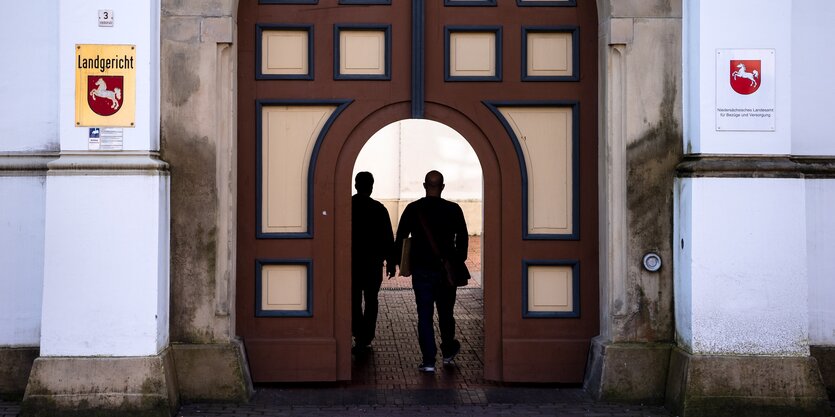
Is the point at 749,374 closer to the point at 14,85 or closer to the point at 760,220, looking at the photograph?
the point at 760,220

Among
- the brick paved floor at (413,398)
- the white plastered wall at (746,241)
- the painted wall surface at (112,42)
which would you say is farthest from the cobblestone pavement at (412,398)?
the painted wall surface at (112,42)

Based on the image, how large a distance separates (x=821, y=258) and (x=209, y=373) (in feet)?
15.9

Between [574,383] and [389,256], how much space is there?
2543mm

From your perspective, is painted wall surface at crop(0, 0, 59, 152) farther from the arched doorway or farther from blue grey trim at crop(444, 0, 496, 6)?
blue grey trim at crop(444, 0, 496, 6)

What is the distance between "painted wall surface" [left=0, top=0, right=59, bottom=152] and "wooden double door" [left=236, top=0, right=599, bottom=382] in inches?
56.7

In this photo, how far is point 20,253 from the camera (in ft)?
27.4

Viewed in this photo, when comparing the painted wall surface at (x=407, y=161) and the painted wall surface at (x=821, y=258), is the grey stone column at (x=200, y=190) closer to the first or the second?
the painted wall surface at (x=821, y=258)

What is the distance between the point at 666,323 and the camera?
8.44 m

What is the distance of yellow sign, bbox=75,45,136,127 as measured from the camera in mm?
7973

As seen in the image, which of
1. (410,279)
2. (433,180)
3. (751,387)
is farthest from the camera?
(410,279)

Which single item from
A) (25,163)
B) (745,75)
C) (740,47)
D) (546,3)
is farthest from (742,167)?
(25,163)

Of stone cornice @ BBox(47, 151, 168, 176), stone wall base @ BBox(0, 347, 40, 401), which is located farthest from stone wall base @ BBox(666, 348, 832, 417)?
stone wall base @ BBox(0, 347, 40, 401)

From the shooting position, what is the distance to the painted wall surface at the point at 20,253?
27.4ft

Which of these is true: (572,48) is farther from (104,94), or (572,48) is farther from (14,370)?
(14,370)
